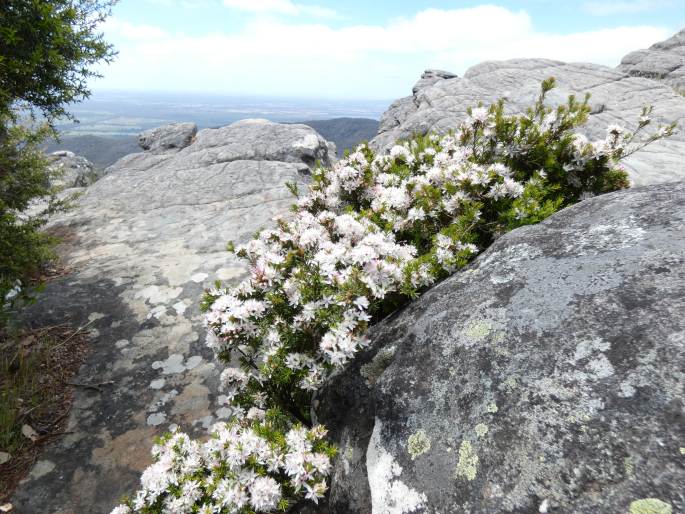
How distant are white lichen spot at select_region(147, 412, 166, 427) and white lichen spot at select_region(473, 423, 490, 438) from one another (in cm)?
466

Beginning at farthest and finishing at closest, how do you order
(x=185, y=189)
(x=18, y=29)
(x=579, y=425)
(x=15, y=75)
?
(x=185, y=189) < (x=15, y=75) < (x=18, y=29) < (x=579, y=425)

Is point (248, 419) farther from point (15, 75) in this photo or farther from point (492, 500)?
point (15, 75)

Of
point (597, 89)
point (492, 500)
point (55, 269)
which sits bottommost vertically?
point (55, 269)

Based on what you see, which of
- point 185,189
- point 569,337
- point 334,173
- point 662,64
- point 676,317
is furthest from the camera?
point 662,64

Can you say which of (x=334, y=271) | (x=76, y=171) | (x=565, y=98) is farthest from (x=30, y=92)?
(x=76, y=171)

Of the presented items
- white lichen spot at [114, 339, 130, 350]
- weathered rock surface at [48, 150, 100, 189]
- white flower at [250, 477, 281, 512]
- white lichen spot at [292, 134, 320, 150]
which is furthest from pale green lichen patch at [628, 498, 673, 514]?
weathered rock surface at [48, 150, 100, 189]

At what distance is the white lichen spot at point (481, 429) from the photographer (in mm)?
2379

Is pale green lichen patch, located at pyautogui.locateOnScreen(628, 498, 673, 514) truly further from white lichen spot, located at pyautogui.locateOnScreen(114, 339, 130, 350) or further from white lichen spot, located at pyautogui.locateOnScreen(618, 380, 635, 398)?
white lichen spot, located at pyautogui.locateOnScreen(114, 339, 130, 350)

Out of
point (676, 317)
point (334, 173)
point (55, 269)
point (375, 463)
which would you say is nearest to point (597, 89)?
point (334, 173)

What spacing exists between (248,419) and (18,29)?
25.8 feet

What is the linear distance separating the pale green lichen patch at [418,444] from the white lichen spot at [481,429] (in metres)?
0.35

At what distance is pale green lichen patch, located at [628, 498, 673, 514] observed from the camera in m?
1.68

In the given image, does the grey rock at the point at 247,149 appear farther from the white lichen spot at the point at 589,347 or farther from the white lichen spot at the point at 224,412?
the white lichen spot at the point at 589,347

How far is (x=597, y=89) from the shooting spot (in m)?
17.3
